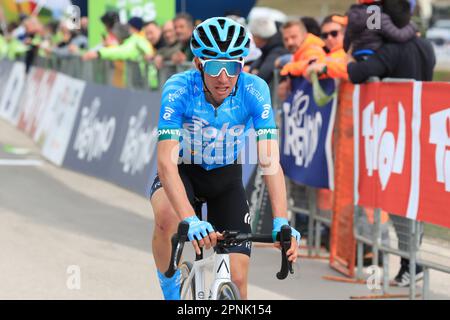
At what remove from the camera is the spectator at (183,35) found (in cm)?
1506

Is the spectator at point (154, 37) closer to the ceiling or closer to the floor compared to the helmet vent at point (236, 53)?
closer to the ceiling

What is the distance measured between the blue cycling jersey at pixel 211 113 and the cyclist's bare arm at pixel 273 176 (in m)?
0.07

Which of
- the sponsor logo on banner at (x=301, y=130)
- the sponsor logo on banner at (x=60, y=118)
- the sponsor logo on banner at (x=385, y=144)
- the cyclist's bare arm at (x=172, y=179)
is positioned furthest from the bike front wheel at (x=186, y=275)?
the sponsor logo on banner at (x=60, y=118)

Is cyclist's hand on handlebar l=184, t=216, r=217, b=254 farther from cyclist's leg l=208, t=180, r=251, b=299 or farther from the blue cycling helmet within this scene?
the blue cycling helmet

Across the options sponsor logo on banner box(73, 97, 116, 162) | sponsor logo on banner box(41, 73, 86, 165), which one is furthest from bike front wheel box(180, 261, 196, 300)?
sponsor logo on banner box(41, 73, 86, 165)

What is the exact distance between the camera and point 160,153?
5.91 m

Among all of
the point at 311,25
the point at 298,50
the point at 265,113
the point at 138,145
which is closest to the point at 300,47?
the point at 298,50

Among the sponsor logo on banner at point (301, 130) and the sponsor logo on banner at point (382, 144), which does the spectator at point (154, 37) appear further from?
the sponsor logo on banner at point (382, 144)

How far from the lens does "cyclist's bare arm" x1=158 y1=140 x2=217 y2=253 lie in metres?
5.66

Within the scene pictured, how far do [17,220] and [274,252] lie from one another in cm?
303

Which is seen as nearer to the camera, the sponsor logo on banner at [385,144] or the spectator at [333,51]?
the sponsor logo on banner at [385,144]

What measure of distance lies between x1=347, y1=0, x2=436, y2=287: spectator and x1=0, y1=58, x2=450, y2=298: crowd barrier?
0.16 meters

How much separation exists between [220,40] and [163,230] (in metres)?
1.22
